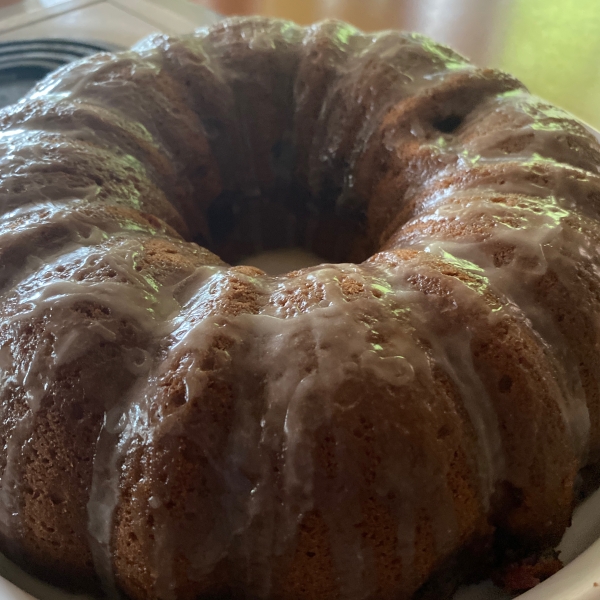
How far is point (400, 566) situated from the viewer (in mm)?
745

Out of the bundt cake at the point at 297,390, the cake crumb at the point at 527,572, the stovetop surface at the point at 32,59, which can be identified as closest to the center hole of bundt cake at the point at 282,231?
the bundt cake at the point at 297,390

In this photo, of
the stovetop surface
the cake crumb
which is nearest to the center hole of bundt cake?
the cake crumb

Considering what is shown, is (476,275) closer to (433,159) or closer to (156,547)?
(433,159)

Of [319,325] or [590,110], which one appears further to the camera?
[590,110]

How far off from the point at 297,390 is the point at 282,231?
2.66ft

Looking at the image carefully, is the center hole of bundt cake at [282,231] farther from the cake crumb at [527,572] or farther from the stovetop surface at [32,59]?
the stovetop surface at [32,59]

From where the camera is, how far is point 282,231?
1.47m

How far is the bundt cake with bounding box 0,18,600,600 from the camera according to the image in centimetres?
71

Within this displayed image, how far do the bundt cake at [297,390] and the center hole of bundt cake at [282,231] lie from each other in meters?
0.33

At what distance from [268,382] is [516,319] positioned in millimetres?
347

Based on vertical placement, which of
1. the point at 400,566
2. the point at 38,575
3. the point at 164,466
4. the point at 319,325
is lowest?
the point at 38,575

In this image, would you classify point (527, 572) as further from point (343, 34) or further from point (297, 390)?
point (343, 34)

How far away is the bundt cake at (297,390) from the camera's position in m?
0.71

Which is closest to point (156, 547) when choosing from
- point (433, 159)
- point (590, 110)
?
point (433, 159)
